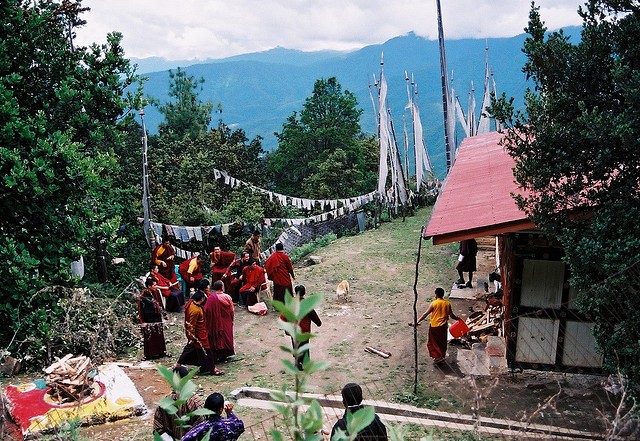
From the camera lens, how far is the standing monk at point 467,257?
484 inches

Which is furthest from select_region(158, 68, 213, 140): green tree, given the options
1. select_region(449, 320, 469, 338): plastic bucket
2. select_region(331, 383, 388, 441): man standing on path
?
select_region(331, 383, 388, 441): man standing on path

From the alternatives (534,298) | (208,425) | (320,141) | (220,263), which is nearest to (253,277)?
(220,263)

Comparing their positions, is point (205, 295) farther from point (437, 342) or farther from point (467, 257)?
point (467, 257)

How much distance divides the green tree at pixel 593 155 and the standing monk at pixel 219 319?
473 centimetres

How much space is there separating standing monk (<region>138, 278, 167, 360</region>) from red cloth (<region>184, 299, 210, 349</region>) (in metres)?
1.09

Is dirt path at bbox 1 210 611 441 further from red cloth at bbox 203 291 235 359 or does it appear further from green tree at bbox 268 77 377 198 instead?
green tree at bbox 268 77 377 198

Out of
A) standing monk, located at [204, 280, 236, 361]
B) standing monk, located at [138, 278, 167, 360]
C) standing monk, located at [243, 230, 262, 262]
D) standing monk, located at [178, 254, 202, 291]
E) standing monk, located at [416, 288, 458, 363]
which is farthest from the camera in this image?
standing monk, located at [243, 230, 262, 262]

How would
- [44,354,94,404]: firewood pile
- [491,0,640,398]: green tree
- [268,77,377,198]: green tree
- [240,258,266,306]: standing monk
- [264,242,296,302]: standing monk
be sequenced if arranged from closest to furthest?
[491,0,640,398]: green tree
[44,354,94,404]: firewood pile
[264,242,296,302]: standing monk
[240,258,266,306]: standing monk
[268,77,377,198]: green tree

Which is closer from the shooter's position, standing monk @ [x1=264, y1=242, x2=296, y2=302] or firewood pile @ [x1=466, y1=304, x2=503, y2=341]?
firewood pile @ [x1=466, y1=304, x2=503, y2=341]

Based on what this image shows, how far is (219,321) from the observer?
349 inches

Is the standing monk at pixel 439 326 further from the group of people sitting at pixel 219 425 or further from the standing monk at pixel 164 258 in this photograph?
the standing monk at pixel 164 258

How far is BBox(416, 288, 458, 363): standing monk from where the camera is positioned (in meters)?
8.66

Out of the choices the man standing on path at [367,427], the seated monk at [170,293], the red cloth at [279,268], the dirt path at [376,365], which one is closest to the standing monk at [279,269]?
the red cloth at [279,268]

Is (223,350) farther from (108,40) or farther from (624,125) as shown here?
(624,125)
